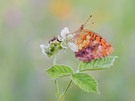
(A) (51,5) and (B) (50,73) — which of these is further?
(A) (51,5)

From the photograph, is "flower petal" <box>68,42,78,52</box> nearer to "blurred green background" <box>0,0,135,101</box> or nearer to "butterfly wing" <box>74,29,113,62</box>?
"butterfly wing" <box>74,29,113,62</box>

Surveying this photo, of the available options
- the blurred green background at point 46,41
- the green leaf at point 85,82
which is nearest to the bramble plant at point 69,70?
the green leaf at point 85,82

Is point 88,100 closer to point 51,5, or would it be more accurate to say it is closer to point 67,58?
point 67,58

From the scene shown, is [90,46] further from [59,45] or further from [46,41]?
[46,41]

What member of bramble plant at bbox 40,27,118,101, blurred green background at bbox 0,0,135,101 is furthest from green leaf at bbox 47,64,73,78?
blurred green background at bbox 0,0,135,101

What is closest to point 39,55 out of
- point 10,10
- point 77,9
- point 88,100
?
point 88,100

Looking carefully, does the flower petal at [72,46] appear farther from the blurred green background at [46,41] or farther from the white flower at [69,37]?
the blurred green background at [46,41]

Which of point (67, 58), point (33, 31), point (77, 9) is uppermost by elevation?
point (77, 9)
